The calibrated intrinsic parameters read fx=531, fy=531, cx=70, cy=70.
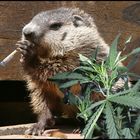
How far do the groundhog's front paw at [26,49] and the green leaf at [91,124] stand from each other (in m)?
0.63

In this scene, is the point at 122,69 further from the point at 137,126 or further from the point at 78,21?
the point at 78,21

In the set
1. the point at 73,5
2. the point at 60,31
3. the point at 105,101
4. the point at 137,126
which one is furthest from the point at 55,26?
the point at 137,126

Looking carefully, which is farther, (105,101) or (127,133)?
(105,101)

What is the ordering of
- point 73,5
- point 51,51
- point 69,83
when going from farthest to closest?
point 73,5, point 51,51, point 69,83

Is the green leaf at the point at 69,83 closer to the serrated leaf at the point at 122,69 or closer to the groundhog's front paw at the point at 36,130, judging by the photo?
the serrated leaf at the point at 122,69

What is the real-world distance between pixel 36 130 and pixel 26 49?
1.32 ft

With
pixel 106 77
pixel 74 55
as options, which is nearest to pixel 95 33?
pixel 74 55

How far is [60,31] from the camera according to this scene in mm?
2857

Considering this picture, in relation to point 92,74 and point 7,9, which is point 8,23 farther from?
point 92,74

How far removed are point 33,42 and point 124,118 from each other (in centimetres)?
74

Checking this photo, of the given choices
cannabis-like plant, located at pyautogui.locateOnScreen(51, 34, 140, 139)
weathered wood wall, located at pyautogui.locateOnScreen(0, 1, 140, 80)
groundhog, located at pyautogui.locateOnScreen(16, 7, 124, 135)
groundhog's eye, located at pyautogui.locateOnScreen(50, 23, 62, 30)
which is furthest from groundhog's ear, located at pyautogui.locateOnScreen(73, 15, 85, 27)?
cannabis-like plant, located at pyautogui.locateOnScreen(51, 34, 140, 139)

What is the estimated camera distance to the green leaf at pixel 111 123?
75.2 inches

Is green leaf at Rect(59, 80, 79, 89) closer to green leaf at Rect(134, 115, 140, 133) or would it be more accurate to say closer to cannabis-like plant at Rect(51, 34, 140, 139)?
cannabis-like plant at Rect(51, 34, 140, 139)

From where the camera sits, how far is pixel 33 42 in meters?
2.66
